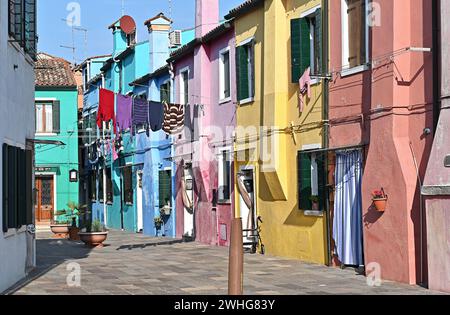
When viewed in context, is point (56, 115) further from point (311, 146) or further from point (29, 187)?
point (29, 187)

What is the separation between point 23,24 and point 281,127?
22.2 feet

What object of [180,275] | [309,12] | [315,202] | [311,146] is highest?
[309,12]

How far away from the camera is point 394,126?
1395 centimetres

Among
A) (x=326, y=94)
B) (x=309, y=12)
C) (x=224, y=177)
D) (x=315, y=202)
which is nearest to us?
(x=326, y=94)

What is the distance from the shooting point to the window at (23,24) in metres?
13.9

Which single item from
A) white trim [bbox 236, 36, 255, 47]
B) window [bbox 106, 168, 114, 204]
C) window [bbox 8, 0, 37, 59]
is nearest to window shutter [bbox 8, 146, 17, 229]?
window [bbox 8, 0, 37, 59]

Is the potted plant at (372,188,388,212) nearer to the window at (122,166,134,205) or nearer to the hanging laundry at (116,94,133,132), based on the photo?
the hanging laundry at (116,94,133,132)

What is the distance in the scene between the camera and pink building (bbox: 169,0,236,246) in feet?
75.3

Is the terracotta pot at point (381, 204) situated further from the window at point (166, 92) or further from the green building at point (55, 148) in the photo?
the green building at point (55, 148)

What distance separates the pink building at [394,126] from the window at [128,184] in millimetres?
19429

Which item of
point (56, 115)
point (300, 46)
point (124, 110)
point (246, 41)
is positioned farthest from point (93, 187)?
point (300, 46)
